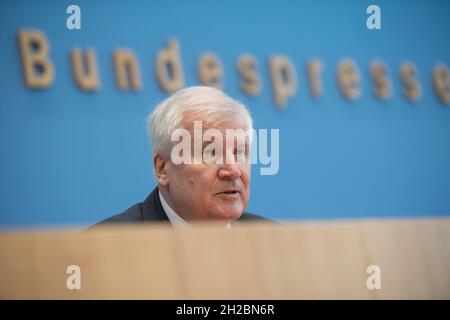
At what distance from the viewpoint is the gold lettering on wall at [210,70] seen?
1999 mm

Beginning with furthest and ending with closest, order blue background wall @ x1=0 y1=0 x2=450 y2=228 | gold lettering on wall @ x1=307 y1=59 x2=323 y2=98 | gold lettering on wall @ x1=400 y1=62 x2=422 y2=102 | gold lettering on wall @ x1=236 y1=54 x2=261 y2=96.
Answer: gold lettering on wall @ x1=400 y1=62 x2=422 y2=102
gold lettering on wall @ x1=307 y1=59 x2=323 y2=98
gold lettering on wall @ x1=236 y1=54 x2=261 y2=96
blue background wall @ x1=0 y1=0 x2=450 y2=228

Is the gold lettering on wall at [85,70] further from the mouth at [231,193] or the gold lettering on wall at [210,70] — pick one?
the mouth at [231,193]

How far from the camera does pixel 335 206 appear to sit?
200 cm

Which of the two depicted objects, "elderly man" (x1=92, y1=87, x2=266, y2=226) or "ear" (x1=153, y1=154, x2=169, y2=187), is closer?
"elderly man" (x1=92, y1=87, x2=266, y2=226)

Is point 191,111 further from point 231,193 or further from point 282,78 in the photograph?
point 282,78

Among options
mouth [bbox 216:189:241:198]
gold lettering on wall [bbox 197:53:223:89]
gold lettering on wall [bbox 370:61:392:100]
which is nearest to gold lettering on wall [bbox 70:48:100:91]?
gold lettering on wall [bbox 197:53:223:89]

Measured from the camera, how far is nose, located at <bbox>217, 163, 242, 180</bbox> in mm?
1311

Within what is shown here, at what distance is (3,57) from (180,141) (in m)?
0.76

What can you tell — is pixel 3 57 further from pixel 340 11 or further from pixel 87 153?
pixel 340 11

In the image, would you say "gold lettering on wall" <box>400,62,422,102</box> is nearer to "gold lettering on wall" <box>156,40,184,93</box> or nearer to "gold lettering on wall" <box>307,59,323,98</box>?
"gold lettering on wall" <box>307,59,323,98</box>

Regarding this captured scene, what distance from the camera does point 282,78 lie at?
83.2 inches

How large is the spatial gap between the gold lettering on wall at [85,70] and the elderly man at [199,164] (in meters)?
0.52

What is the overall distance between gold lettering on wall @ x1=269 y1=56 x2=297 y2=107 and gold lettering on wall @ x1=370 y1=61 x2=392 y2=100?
32 centimetres

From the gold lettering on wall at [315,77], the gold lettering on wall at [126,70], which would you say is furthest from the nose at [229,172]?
the gold lettering on wall at [315,77]
